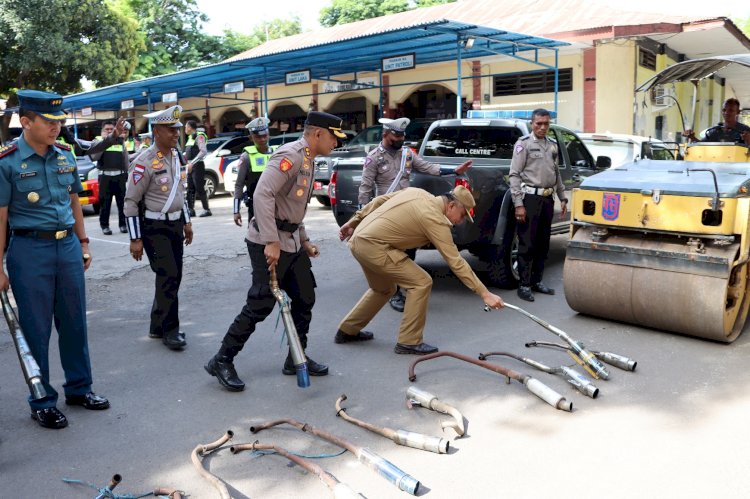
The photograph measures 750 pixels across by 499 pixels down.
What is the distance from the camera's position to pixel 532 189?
673 cm

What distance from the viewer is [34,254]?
12.8 ft

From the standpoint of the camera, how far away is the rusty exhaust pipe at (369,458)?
10.3ft

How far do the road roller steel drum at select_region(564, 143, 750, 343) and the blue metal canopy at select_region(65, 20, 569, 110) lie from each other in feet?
23.5

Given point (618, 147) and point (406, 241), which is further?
point (618, 147)

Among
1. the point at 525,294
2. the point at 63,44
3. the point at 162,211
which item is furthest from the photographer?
the point at 63,44

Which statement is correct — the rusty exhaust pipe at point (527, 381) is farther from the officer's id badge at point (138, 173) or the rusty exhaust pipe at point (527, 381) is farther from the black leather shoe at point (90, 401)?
the officer's id badge at point (138, 173)

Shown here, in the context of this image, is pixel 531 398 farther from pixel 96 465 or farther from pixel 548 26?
pixel 548 26

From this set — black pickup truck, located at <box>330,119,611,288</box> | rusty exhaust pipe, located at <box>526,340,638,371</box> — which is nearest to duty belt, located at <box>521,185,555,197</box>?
black pickup truck, located at <box>330,119,611,288</box>

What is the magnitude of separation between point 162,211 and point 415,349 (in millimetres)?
2257

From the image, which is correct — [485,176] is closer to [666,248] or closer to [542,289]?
[542,289]

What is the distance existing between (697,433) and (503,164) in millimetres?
4057

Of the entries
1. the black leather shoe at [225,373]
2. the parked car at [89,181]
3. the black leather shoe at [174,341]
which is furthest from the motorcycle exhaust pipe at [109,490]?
the parked car at [89,181]

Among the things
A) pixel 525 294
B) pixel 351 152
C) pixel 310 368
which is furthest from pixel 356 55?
pixel 310 368

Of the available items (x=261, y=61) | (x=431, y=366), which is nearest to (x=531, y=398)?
(x=431, y=366)
